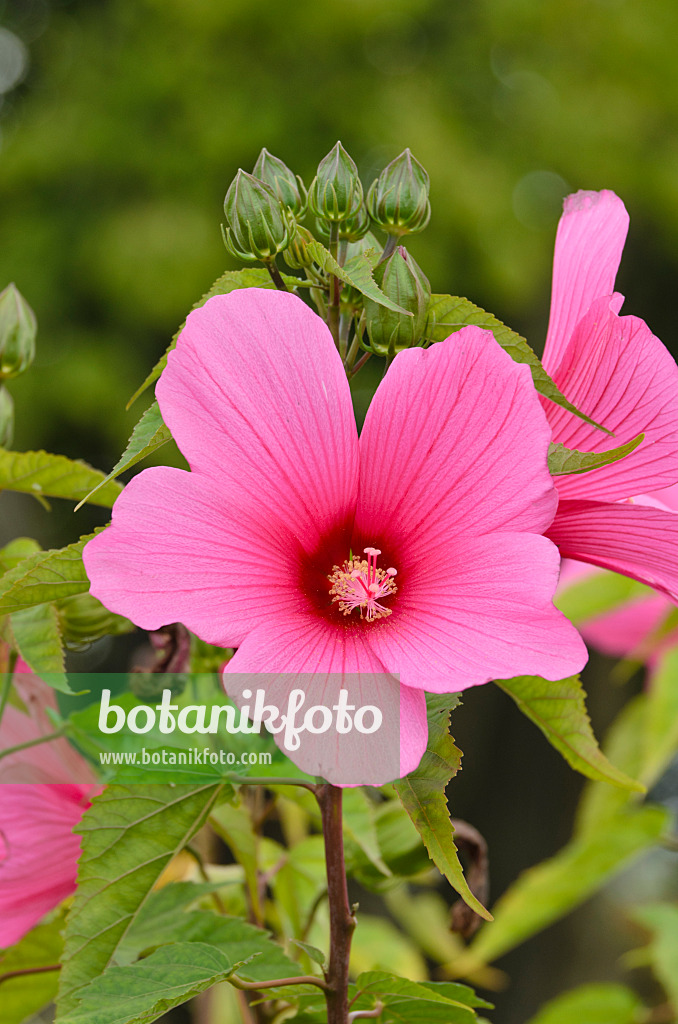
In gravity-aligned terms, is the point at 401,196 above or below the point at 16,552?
above

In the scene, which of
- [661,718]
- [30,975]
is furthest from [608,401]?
[661,718]

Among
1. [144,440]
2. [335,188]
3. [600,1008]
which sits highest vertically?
[335,188]

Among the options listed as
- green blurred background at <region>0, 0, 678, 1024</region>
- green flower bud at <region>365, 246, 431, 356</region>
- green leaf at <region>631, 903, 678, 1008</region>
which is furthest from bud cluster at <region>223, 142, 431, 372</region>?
green blurred background at <region>0, 0, 678, 1024</region>

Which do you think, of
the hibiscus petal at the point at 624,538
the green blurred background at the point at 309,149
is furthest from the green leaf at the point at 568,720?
the green blurred background at the point at 309,149

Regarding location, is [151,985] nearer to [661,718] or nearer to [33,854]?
[33,854]

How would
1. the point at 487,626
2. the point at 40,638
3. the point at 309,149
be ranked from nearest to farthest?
the point at 487,626 < the point at 40,638 < the point at 309,149

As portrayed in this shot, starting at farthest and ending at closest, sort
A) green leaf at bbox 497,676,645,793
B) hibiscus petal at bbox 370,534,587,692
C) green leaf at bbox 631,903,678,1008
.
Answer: green leaf at bbox 631,903,678,1008 < green leaf at bbox 497,676,645,793 < hibiscus petal at bbox 370,534,587,692

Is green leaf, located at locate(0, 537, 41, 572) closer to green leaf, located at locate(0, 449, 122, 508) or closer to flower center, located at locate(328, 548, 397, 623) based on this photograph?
green leaf, located at locate(0, 449, 122, 508)

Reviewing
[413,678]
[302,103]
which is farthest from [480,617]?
[302,103]
